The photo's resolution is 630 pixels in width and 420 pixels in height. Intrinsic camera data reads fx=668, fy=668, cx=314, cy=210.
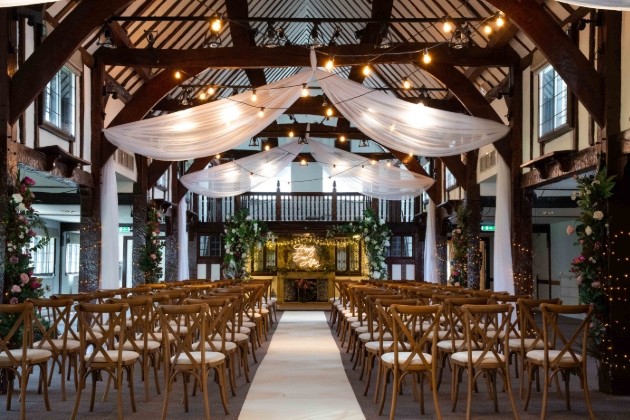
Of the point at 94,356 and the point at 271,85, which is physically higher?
the point at 271,85

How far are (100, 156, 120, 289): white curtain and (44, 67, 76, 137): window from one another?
1.04m

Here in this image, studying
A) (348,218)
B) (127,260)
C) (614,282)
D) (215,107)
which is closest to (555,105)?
(614,282)

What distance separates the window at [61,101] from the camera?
10.5 meters

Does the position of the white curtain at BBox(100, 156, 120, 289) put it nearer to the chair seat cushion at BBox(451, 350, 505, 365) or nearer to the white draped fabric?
the white draped fabric

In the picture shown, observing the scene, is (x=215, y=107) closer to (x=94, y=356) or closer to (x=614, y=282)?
(x=94, y=356)

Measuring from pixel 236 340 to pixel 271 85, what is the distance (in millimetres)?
4221

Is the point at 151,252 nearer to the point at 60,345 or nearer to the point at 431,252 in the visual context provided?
the point at 431,252

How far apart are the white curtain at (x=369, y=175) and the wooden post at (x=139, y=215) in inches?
159

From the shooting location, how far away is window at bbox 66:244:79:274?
79.6ft

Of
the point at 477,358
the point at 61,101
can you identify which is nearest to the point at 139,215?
the point at 61,101

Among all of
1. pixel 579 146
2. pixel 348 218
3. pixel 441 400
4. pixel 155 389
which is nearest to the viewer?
pixel 441 400

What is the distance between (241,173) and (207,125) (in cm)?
474

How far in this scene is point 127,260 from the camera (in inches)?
1081

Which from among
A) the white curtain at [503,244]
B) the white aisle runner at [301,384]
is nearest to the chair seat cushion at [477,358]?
the white aisle runner at [301,384]
